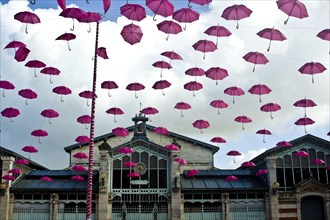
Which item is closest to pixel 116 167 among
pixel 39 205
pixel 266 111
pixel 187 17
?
pixel 39 205

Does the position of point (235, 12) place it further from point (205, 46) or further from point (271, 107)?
point (271, 107)

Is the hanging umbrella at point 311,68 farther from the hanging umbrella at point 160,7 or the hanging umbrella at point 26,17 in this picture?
the hanging umbrella at point 26,17

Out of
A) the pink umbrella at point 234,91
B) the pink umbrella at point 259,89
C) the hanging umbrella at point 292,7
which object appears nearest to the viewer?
the hanging umbrella at point 292,7

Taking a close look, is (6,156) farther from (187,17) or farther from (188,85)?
(187,17)

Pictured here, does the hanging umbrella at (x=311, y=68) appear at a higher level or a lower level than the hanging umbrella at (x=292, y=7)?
lower

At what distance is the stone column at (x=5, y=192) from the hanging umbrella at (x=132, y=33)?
81.2ft

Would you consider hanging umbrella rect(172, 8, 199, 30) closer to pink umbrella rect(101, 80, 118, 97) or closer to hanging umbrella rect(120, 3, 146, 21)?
hanging umbrella rect(120, 3, 146, 21)

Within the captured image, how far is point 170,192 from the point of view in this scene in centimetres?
4269

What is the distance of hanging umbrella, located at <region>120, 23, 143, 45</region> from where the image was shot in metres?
23.1

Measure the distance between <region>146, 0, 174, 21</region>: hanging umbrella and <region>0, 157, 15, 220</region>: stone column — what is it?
2779cm

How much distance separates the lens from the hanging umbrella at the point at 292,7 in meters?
20.6

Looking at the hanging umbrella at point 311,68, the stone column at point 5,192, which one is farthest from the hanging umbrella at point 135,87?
the stone column at point 5,192

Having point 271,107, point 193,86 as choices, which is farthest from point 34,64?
point 271,107

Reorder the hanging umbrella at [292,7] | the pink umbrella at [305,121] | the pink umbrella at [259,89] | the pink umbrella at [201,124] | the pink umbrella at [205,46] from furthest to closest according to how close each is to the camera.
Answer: the pink umbrella at [201,124] → the pink umbrella at [305,121] → the pink umbrella at [259,89] → the pink umbrella at [205,46] → the hanging umbrella at [292,7]
